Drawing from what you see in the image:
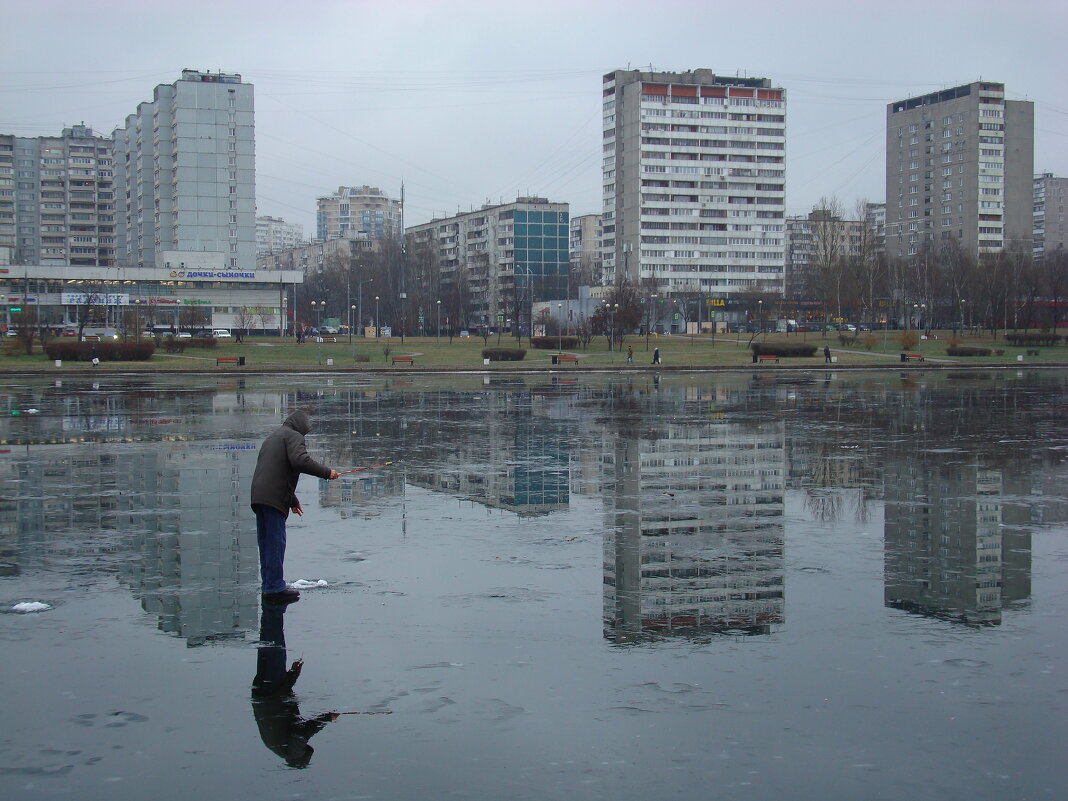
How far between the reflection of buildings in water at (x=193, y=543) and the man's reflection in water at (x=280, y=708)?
26.0 inches

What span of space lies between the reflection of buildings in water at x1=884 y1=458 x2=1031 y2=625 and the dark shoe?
4.97 meters

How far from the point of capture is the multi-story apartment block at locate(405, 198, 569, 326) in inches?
5901

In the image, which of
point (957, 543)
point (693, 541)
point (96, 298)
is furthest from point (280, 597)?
point (96, 298)

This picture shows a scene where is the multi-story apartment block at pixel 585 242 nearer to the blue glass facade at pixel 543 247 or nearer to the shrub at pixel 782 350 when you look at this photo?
the blue glass facade at pixel 543 247

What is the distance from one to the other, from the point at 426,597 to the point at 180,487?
280 inches

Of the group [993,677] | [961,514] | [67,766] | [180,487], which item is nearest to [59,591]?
[67,766]

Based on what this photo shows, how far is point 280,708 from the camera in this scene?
621 centimetres

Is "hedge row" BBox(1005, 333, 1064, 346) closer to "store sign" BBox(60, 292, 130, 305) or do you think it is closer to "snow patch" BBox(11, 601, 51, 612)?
"snow patch" BBox(11, 601, 51, 612)

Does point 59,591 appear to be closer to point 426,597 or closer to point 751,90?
point 426,597

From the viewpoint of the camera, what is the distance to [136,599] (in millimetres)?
8734

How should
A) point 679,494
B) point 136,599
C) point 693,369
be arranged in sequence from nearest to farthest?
point 136,599 < point 679,494 < point 693,369

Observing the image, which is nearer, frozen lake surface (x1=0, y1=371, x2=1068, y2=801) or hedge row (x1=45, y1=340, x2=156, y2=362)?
frozen lake surface (x1=0, y1=371, x2=1068, y2=801)

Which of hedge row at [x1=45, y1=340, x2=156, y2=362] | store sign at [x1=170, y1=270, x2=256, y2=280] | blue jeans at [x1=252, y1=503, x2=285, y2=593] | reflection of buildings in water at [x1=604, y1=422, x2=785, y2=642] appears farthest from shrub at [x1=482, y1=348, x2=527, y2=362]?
store sign at [x1=170, y1=270, x2=256, y2=280]

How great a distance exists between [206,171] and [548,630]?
120 m
